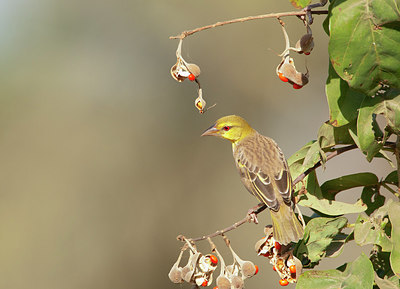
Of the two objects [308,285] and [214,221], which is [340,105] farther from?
[214,221]

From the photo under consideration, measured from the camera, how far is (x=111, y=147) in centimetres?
940

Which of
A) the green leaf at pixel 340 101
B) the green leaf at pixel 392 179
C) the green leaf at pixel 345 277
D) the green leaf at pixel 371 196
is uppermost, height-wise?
the green leaf at pixel 340 101

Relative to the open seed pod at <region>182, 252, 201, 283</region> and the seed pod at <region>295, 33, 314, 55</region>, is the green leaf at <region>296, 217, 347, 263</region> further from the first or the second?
the seed pod at <region>295, 33, 314, 55</region>

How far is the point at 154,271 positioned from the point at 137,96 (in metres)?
2.91

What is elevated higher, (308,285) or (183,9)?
(183,9)

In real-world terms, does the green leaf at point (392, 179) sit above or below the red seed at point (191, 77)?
below

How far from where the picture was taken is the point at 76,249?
9.21m

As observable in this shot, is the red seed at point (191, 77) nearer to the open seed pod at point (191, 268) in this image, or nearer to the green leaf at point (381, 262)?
the open seed pod at point (191, 268)

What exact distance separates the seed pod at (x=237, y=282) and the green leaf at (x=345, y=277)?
0.26 metres

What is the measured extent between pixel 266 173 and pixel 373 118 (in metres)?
1.55

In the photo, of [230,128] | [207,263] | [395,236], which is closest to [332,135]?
[395,236]

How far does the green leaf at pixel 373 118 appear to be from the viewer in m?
2.08

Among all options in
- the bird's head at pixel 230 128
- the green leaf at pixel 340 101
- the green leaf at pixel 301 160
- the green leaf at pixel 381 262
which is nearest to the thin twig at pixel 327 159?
the green leaf at pixel 301 160

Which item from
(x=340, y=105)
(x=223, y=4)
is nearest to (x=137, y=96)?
(x=223, y=4)
